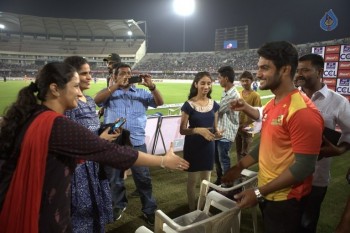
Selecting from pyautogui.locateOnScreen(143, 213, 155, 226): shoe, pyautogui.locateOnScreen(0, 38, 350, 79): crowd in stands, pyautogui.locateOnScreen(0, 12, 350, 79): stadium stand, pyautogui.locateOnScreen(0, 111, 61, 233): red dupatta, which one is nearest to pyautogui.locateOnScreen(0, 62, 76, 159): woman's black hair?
pyautogui.locateOnScreen(0, 111, 61, 233): red dupatta

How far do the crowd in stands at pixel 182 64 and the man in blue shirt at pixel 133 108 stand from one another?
47.1 metres

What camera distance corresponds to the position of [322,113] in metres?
2.58

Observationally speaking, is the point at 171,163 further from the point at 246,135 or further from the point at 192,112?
the point at 246,135

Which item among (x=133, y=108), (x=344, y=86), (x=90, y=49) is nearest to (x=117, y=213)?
(x=133, y=108)

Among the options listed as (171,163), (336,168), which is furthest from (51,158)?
(336,168)

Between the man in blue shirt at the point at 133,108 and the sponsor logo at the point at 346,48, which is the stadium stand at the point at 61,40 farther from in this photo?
the man in blue shirt at the point at 133,108

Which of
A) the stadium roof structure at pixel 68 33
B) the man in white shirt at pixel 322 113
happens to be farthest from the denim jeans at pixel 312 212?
the stadium roof structure at pixel 68 33

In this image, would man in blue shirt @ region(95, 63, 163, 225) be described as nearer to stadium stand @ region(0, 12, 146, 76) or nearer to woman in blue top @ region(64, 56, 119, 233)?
woman in blue top @ region(64, 56, 119, 233)

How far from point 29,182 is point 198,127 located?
→ 2438 mm

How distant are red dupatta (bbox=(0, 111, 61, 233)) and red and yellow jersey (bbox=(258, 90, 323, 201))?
4.75 feet

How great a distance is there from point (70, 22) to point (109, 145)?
246ft

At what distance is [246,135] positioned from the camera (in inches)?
218

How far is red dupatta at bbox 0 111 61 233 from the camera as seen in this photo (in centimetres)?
146

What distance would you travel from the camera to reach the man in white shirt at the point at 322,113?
8.11 ft
